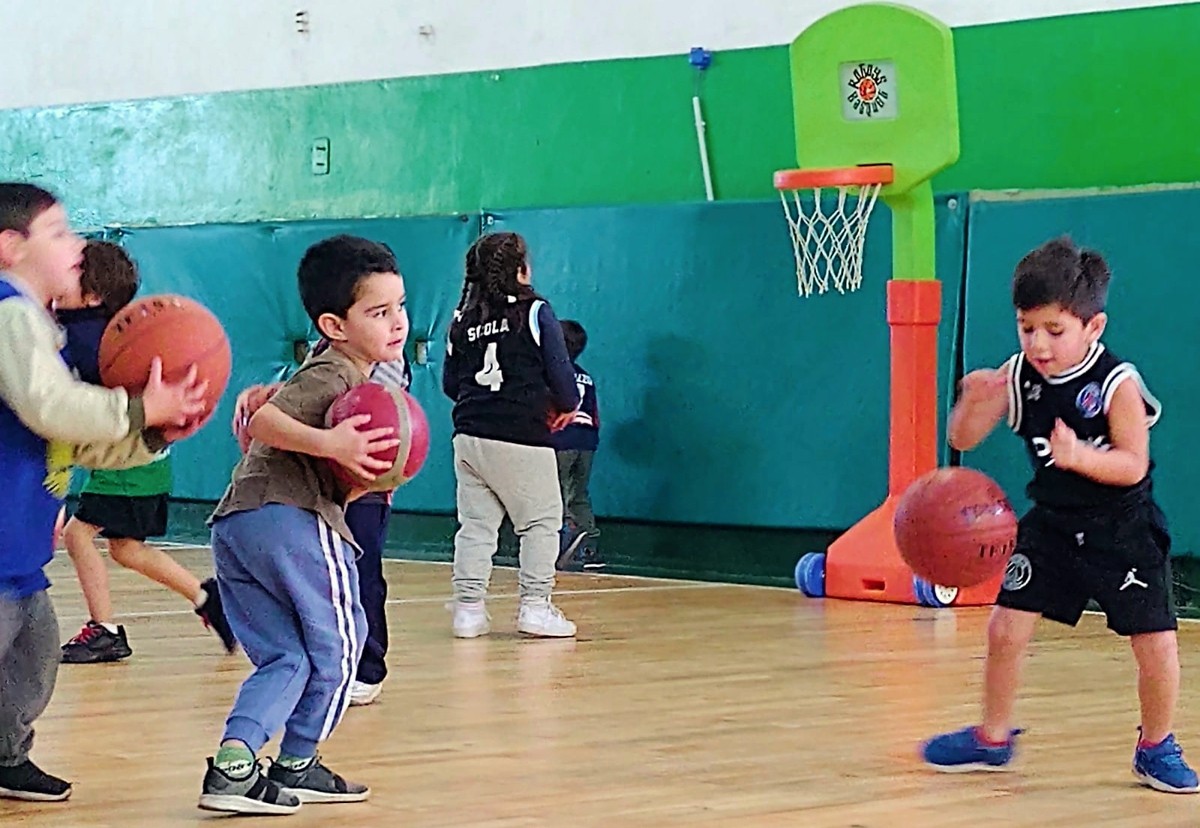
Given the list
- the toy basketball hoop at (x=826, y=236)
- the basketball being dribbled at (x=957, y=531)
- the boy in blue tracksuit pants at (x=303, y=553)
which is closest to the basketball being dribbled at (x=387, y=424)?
the boy in blue tracksuit pants at (x=303, y=553)

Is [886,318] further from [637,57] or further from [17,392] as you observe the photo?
[17,392]

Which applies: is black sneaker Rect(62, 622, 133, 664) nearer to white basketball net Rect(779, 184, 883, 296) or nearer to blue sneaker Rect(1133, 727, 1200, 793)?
blue sneaker Rect(1133, 727, 1200, 793)

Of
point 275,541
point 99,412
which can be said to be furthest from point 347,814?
point 99,412

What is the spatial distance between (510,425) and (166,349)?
3475 millimetres

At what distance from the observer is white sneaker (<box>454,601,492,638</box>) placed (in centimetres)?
Answer: 791

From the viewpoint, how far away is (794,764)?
522 centimetres

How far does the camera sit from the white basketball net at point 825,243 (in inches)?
381

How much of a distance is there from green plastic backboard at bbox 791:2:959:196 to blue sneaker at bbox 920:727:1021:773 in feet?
13.5

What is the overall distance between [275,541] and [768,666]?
2821mm

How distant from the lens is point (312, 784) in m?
4.71

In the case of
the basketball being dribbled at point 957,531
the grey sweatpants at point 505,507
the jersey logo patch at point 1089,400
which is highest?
the jersey logo patch at point 1089,400

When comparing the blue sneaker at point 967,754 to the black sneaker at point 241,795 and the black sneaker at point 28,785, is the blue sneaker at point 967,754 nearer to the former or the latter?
the black sneaker at point 241,795

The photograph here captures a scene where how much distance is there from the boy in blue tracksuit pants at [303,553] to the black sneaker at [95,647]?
2.54m

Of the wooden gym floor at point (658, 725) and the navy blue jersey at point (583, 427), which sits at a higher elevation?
the navy blue jersey at point (583, 427)
